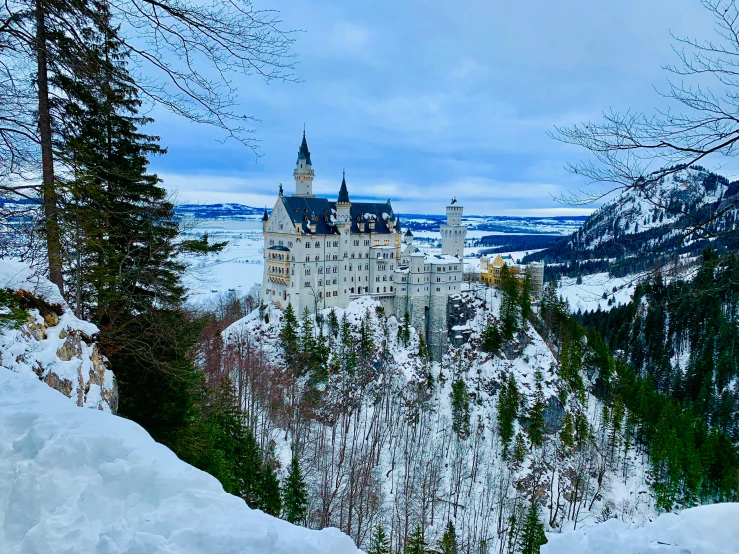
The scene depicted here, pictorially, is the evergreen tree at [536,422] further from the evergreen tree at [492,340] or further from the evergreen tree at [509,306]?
the evergreen tree at [509,306]

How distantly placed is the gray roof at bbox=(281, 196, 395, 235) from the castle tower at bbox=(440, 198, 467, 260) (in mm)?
9840

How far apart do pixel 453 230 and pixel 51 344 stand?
183 ft

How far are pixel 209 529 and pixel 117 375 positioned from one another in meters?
9.69

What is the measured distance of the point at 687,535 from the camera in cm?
460

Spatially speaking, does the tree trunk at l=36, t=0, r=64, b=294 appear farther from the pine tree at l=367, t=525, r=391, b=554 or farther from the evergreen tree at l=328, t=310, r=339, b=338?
the evergreen tree at l=328, t=310, r=339, b=338

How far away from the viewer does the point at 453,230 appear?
60.7 m

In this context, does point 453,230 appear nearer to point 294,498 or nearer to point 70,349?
point 294,498

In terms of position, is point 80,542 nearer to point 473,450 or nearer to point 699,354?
point 473,450

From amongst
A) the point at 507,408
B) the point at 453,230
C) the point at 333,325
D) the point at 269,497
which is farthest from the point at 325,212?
the point at 269,497

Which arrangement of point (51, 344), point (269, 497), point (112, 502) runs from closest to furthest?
point (112, 502)
point (51, 344)
point (269, 497)

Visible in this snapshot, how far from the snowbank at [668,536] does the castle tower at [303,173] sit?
159ft

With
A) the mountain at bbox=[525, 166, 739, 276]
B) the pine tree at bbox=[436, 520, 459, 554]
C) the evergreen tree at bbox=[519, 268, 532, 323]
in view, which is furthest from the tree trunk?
the evergreen tree at bbox=[519, 268, 532, 323]

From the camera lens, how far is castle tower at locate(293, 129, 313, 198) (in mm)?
50719

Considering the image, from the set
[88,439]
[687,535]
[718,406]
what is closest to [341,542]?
[88,439]
